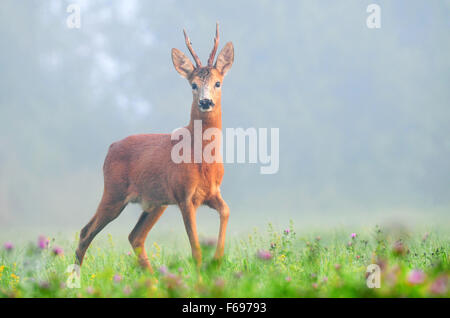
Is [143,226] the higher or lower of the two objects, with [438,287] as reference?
higher

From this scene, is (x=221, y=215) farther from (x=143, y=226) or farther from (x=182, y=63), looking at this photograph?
(x=182, y=63)

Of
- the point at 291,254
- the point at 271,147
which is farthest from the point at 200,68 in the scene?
the point at 291,254

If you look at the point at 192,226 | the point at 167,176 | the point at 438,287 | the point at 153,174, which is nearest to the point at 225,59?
the point at 167,176

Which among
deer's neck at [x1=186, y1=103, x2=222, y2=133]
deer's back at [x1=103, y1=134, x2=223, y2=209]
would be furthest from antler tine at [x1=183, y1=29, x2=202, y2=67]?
deer's back at [x1=103, y1=134, x2=223, y2=209]

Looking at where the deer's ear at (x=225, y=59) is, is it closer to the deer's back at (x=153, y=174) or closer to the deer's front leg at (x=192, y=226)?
the deer's back at (x=153, y=174)

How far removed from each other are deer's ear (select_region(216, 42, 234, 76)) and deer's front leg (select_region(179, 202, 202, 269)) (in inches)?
60.6

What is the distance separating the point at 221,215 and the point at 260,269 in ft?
2.38

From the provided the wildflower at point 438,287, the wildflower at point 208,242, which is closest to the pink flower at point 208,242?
the wildflower at point 208,242

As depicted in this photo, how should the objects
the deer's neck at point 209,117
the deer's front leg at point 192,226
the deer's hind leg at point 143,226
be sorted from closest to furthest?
the deer's front leg at point 192,226 < the deer's neck at point 209,117 < the deer's hind leg at point 143,226

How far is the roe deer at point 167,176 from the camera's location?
5.42 meters

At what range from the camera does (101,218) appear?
6273 mm

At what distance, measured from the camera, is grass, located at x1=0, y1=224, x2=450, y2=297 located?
384 centimetres
